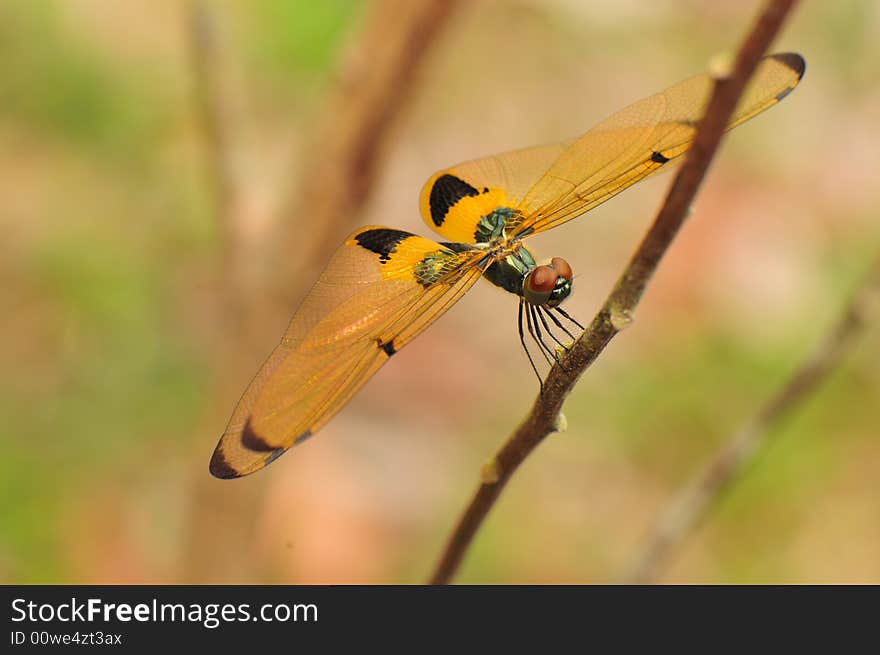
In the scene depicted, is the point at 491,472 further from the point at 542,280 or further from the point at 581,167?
the point at 581,167

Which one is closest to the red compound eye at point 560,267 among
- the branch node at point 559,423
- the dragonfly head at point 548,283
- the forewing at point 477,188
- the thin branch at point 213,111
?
the dragonfly head at point 548,283

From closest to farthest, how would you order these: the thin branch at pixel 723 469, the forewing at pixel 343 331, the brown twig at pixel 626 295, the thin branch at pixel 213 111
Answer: the brown twig at pixel 626 295 → the forewing at pixel 343 331 → the thin branch at pixel 723 469 → the thin branch at pixel 213 111

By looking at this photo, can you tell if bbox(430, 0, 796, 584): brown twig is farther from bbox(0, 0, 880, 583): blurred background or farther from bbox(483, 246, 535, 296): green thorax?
bbox(0, 0, 880, 583): blurred background

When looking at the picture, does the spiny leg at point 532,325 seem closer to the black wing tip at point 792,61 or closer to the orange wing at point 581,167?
the orange wing at point 581,167

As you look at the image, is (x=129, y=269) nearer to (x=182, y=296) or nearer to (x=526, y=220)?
(x=182, y=296)

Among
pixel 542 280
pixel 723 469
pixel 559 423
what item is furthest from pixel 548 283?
pixel 723 469

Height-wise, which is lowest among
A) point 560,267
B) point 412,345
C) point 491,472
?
point 491,472
